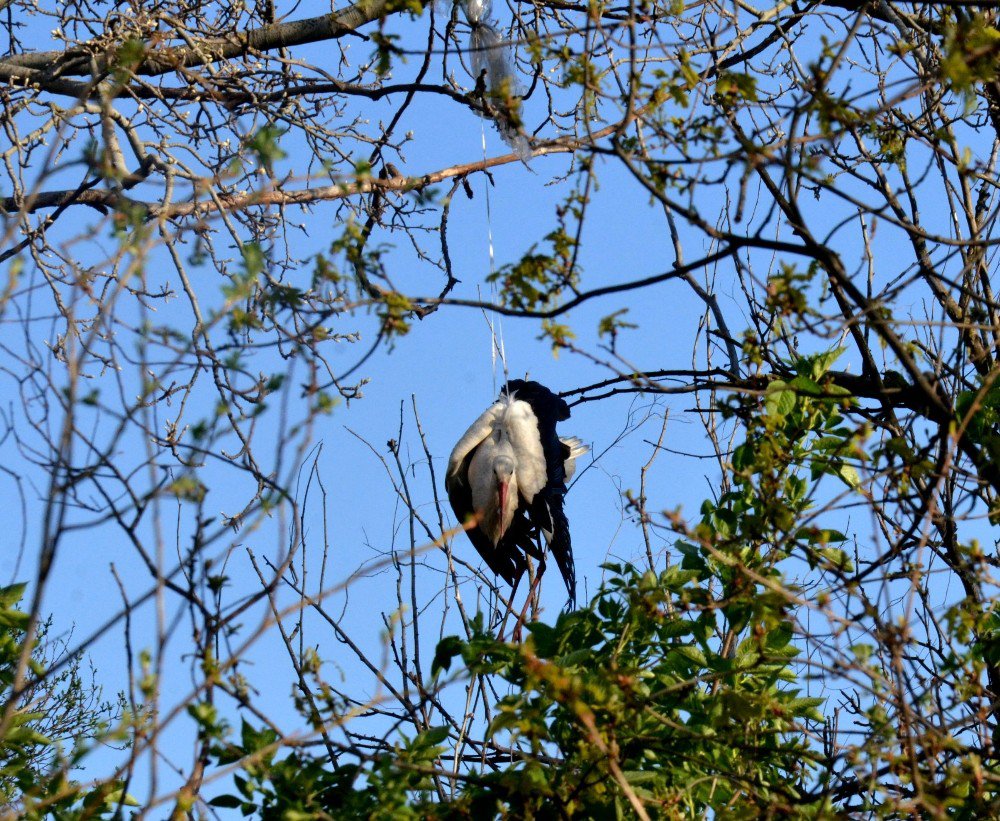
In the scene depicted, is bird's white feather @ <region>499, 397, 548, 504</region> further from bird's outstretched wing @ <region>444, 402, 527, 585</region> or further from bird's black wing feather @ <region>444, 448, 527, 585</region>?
bird's black wing feather @ <region>444, 448, 527, 585</region>

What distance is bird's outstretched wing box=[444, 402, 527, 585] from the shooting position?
696cm

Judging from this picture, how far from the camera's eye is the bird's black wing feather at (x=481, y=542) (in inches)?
283

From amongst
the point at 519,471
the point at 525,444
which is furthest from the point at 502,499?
the point at 525,444

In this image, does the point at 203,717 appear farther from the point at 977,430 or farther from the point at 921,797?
the point at 977,430

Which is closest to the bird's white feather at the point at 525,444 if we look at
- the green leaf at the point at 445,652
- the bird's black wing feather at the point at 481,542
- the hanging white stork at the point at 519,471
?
the hanging white stork at the point at 519,471

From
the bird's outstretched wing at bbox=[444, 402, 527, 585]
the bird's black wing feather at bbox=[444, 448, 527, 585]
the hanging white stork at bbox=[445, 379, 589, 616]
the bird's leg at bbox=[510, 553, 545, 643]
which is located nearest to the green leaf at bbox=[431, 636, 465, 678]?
the bird's leg at bbox=[510, 553, 545, 643]

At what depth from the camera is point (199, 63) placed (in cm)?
560

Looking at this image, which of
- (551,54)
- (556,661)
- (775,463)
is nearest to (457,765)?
(556,661)

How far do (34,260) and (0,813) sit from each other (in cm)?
274

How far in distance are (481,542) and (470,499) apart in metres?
0.27

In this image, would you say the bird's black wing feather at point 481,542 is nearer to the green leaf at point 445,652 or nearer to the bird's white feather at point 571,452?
the bird's white feather at point 571,452

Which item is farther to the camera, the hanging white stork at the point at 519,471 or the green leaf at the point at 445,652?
the hanging white stork at the point at 519,471

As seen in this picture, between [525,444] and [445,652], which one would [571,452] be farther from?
[445,652]

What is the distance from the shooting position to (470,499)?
7.20 m
